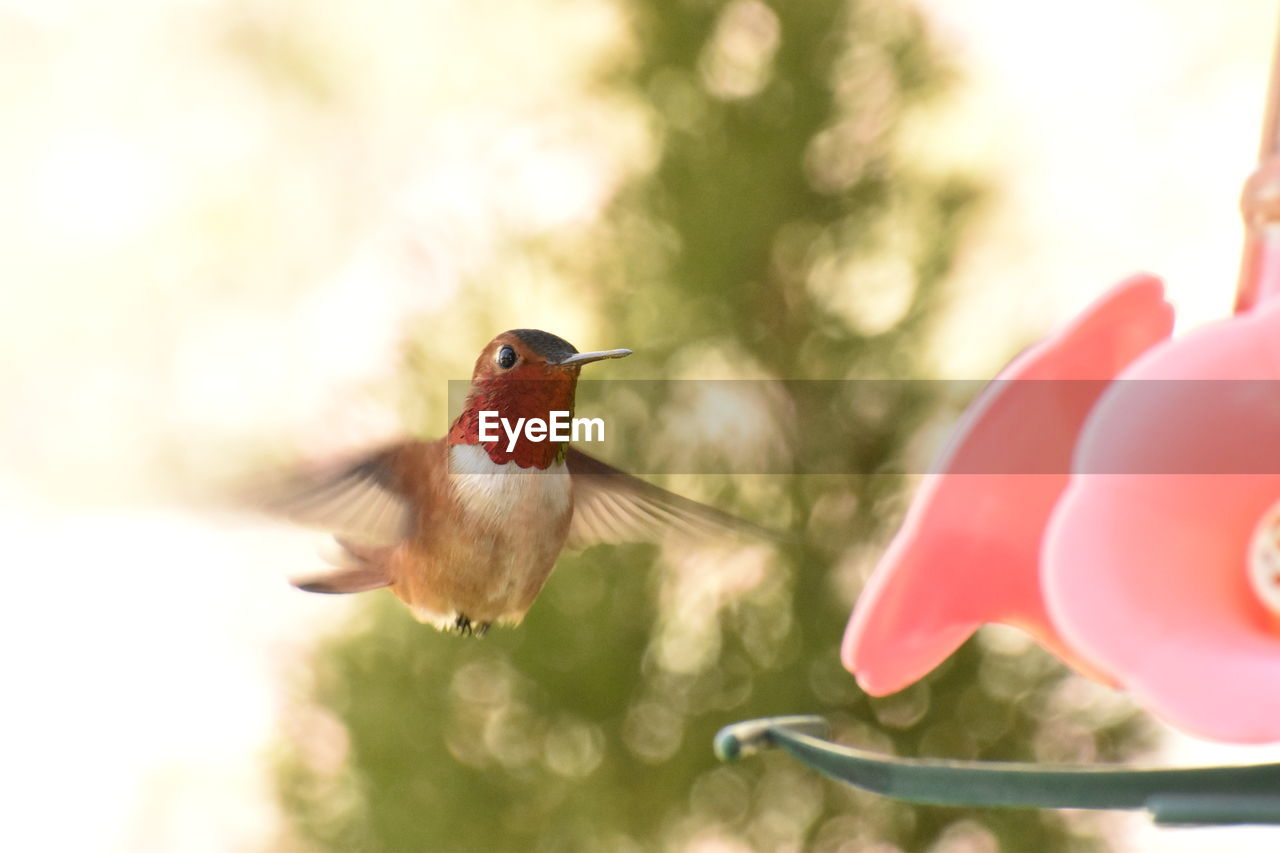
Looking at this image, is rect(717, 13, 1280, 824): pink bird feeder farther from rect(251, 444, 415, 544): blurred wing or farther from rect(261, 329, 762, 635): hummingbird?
rect(251, 444, 415, 544): blurred wing

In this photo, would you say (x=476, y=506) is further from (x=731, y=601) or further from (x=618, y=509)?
(x=731, y=601)

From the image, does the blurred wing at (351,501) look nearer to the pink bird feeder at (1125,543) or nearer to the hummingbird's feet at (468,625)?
the hummingbird's feet at (468,625)

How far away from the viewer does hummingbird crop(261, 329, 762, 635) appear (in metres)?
0.83

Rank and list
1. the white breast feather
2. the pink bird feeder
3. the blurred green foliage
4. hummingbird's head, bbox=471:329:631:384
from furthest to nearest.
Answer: the blurred green foliage
the white breast feather
hummingbird's head, bbox=471:329:631:384
the pink bird feeder

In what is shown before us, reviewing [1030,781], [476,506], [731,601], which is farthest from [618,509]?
[731,601]

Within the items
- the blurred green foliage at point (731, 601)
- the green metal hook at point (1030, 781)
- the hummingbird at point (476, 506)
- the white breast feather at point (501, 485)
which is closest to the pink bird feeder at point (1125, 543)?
the green metal hook at point (1030, 781)

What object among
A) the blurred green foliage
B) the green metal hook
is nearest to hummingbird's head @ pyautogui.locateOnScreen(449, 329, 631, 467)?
the green metal hook

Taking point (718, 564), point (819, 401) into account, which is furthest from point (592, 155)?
point (718, 564)

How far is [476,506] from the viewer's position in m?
0.90

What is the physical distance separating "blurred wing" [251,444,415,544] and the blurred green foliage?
5.59ft

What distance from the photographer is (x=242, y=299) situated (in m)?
3.64

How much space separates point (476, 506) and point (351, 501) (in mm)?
89

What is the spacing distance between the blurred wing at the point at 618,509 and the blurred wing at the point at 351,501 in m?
0.13

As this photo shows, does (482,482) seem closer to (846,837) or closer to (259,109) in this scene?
(846,837)
